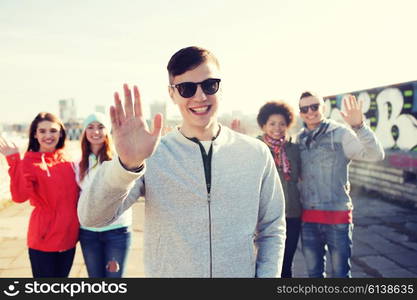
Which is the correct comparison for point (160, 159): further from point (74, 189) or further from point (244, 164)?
point (74, 189)

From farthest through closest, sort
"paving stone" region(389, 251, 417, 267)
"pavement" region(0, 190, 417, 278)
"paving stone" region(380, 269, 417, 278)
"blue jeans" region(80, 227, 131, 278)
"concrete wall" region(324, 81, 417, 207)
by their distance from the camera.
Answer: "concrete wall" region(324, 81, 417, 207) → "paving stone" region(389, 251, 417, 267) → "pavement" region(0, 190, 417, 278) → "paving stone" region(380, 269, 417, 278) → "blue jeans" region(80, 227, 131, 278)

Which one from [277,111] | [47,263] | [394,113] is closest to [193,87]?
[277,111]

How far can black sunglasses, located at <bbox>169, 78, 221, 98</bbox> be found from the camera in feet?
5.90

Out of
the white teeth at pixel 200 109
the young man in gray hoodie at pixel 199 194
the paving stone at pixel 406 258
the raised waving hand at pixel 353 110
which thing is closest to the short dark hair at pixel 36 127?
the young man in gray hoodie at pixel 199 194

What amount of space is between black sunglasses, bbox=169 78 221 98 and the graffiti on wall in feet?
22.4

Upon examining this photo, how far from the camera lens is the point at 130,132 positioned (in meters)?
1.48

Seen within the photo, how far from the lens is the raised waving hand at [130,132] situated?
4.75 ft

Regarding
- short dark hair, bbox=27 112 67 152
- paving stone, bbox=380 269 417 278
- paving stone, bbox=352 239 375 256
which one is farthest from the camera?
paving stone, bbox=352 239 375 256

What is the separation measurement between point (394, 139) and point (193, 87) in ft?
27.4

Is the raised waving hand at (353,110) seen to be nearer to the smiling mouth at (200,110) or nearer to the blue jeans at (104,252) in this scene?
the smiling mouth at (200,110)

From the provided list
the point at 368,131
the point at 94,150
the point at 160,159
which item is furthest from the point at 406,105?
the point at 160,159

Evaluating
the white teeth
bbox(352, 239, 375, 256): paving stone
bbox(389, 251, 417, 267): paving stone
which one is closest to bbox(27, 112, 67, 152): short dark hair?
the white teeth

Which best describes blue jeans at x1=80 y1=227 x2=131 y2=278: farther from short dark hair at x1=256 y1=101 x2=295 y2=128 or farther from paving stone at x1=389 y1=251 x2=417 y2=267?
paving stone at x1=389 y1=251 x2=417 y2=267

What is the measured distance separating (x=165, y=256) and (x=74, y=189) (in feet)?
5.50
